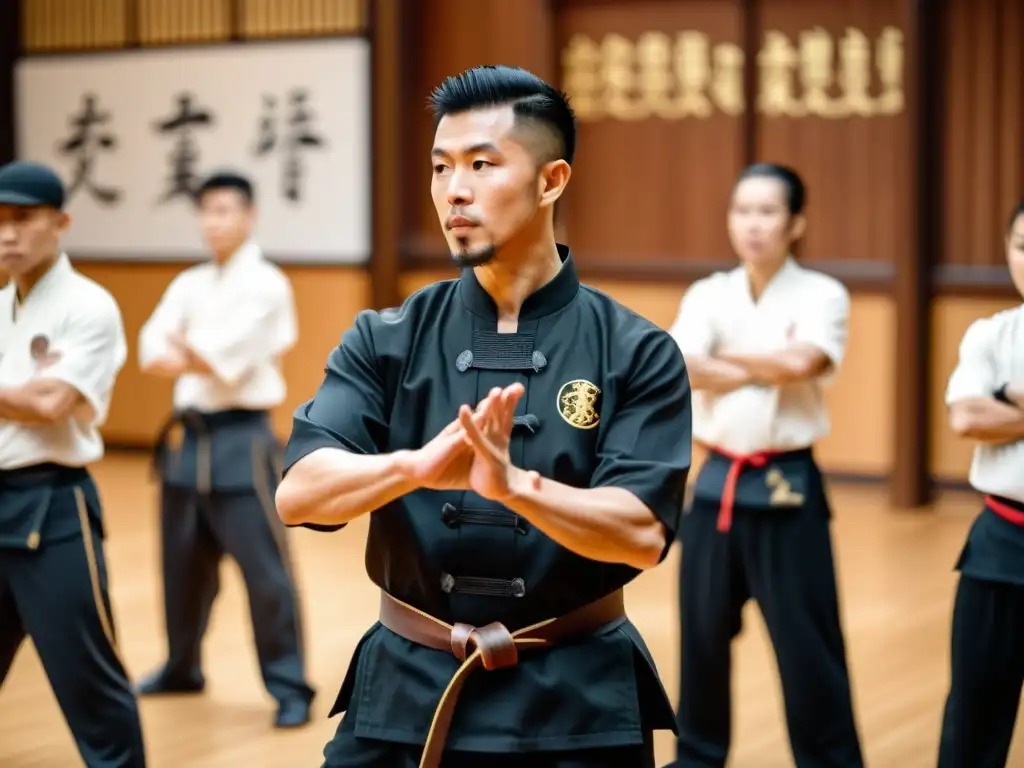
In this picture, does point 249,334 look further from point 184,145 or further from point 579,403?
point 184,145

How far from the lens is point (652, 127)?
8.50 m

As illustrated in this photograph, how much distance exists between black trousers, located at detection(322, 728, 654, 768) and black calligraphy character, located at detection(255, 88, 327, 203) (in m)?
7.28

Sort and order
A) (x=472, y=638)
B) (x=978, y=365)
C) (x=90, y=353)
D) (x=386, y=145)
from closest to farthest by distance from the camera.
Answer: (x=472, y=638), (x=978, y=365), (x=90, y=353), (x=386, y=145)

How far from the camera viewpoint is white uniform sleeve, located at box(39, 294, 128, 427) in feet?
11.5

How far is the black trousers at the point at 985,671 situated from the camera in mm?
3184

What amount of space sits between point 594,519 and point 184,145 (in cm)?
798

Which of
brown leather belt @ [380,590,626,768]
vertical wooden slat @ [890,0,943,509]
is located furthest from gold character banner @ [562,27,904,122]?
brown leather belt @ [380,590,626,768]

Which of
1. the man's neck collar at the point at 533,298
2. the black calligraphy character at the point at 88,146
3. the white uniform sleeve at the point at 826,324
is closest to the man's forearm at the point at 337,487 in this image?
the man's neck collar at the point at 533,298

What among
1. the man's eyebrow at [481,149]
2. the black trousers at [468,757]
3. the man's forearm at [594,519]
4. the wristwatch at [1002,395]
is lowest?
the black trousers at [468,757]

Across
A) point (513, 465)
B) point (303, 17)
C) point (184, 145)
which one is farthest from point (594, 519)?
point (184, 145)

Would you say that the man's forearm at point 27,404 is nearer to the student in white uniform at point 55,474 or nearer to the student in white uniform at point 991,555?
the student in white uniform at point 55,474

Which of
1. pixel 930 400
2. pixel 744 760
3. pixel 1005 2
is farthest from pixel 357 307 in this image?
pixel 744 760

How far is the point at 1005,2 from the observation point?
7.61m

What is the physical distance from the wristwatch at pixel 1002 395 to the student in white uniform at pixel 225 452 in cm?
234
